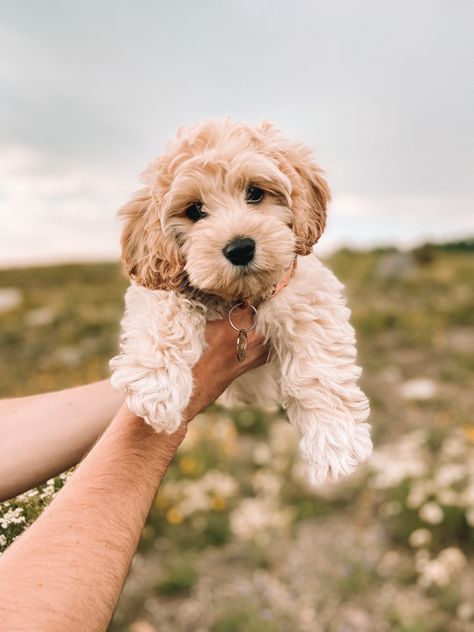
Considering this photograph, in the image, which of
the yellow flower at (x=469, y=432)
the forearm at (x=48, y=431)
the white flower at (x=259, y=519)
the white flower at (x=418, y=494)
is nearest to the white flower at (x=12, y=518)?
the forearm at (x=48, y=431)

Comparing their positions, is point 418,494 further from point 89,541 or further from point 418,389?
point 89,541

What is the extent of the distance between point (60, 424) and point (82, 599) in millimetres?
942

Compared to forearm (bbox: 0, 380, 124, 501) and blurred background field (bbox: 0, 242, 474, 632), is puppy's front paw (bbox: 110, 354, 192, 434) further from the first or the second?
blurred background field (bbox: 0, 242, 474, 632)

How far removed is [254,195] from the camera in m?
2.27

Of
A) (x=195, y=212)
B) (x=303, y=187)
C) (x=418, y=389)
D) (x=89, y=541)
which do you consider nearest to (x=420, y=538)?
(x=418, y=389)

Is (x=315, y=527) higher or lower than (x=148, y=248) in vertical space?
lower

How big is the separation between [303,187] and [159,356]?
83cm

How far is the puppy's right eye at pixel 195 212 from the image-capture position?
225 centimetres

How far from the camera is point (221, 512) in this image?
18.4ft

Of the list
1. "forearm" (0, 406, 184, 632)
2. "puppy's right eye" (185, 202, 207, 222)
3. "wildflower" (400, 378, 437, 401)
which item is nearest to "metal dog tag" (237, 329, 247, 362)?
"puppy's right eye" (185, 202, 207, 222)

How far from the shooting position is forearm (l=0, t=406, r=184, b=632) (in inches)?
54.7

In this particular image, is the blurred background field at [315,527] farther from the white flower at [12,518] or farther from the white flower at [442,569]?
the white flower at [12,518]

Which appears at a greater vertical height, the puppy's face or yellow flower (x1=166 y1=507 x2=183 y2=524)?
the puppy's face

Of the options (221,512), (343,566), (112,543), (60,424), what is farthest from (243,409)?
(112,543)
